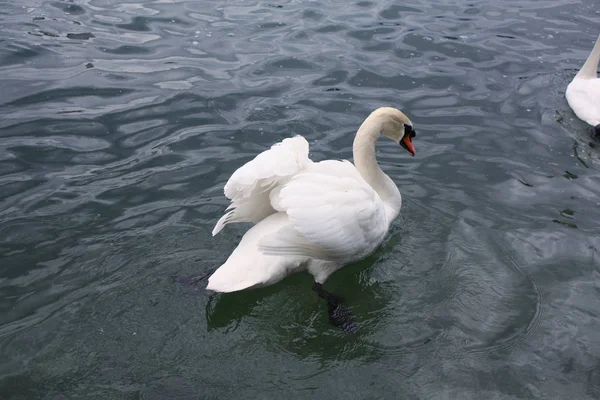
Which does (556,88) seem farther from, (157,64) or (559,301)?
(157,64)

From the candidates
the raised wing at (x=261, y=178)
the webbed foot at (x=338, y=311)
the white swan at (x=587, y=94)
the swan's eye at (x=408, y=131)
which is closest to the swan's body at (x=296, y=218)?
the raised wing at (x=261, y=178)

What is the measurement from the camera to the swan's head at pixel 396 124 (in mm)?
5863

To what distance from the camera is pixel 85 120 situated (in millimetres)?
7746

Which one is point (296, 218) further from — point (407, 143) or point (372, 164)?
point (407, 143)

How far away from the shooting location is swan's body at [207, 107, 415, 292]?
4.79m

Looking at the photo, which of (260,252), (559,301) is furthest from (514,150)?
(260,252)

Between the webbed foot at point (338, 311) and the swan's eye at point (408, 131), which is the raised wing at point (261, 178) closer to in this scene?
the webbed foot at point (338, 311)

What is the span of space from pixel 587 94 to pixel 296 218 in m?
5.54

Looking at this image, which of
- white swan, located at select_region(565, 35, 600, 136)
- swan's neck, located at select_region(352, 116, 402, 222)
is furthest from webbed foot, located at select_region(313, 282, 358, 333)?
white swan, located at select_region(565, 35, 600, 136)

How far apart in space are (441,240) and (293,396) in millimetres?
2340

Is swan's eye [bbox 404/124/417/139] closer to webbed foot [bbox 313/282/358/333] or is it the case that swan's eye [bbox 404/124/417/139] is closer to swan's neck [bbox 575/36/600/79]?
webbed foot [bbox 313/282/358/333]

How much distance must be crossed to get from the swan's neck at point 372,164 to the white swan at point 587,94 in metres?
3.73

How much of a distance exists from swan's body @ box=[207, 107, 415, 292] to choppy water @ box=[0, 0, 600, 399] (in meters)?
0.34

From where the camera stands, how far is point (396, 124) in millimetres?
5965
